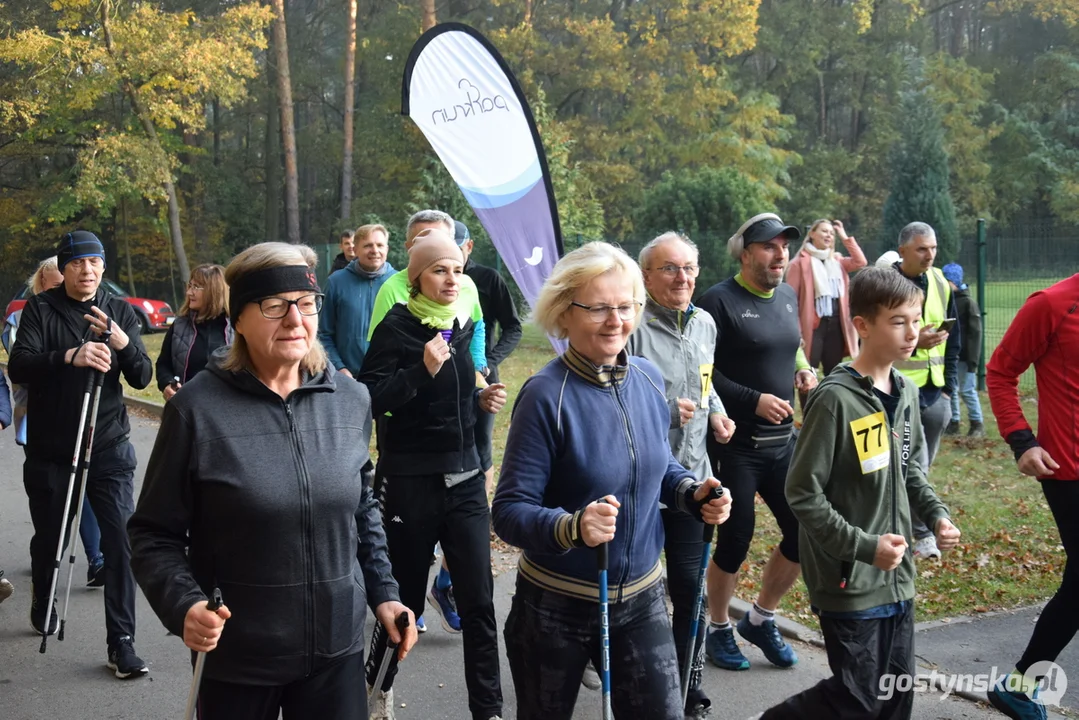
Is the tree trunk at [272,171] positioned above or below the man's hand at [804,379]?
above

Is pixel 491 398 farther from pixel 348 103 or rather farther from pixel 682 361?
pixel 348 103

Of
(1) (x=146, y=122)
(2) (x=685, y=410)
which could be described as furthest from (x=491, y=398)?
(1) (x=146, y=122)

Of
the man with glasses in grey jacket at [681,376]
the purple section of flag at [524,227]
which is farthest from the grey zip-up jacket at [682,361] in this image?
the purple section of flag at [524,227]

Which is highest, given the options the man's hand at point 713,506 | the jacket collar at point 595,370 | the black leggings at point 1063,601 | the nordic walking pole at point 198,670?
the jacket collar at point 595,370

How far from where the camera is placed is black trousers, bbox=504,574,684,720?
10.9 feet

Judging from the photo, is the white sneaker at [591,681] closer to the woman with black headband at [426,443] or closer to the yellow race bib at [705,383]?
the woman with black headband at [426,443]

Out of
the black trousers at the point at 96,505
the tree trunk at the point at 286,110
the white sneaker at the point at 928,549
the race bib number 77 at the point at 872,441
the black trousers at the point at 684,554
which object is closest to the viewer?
the race bib number 77 at the point at 872,441

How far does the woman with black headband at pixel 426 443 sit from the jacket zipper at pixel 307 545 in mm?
1692

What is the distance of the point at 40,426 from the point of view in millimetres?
6000

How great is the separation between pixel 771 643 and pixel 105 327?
3763mm

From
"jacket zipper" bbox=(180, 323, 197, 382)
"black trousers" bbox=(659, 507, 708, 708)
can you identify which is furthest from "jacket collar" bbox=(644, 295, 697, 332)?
"jacket zipper" bbox=(180, 323, 197, 382)

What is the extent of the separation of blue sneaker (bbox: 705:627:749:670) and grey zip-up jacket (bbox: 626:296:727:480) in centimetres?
101

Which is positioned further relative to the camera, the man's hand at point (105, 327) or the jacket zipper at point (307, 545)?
the man's hand at point (105, 327)

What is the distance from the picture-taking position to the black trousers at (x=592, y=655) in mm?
3336
